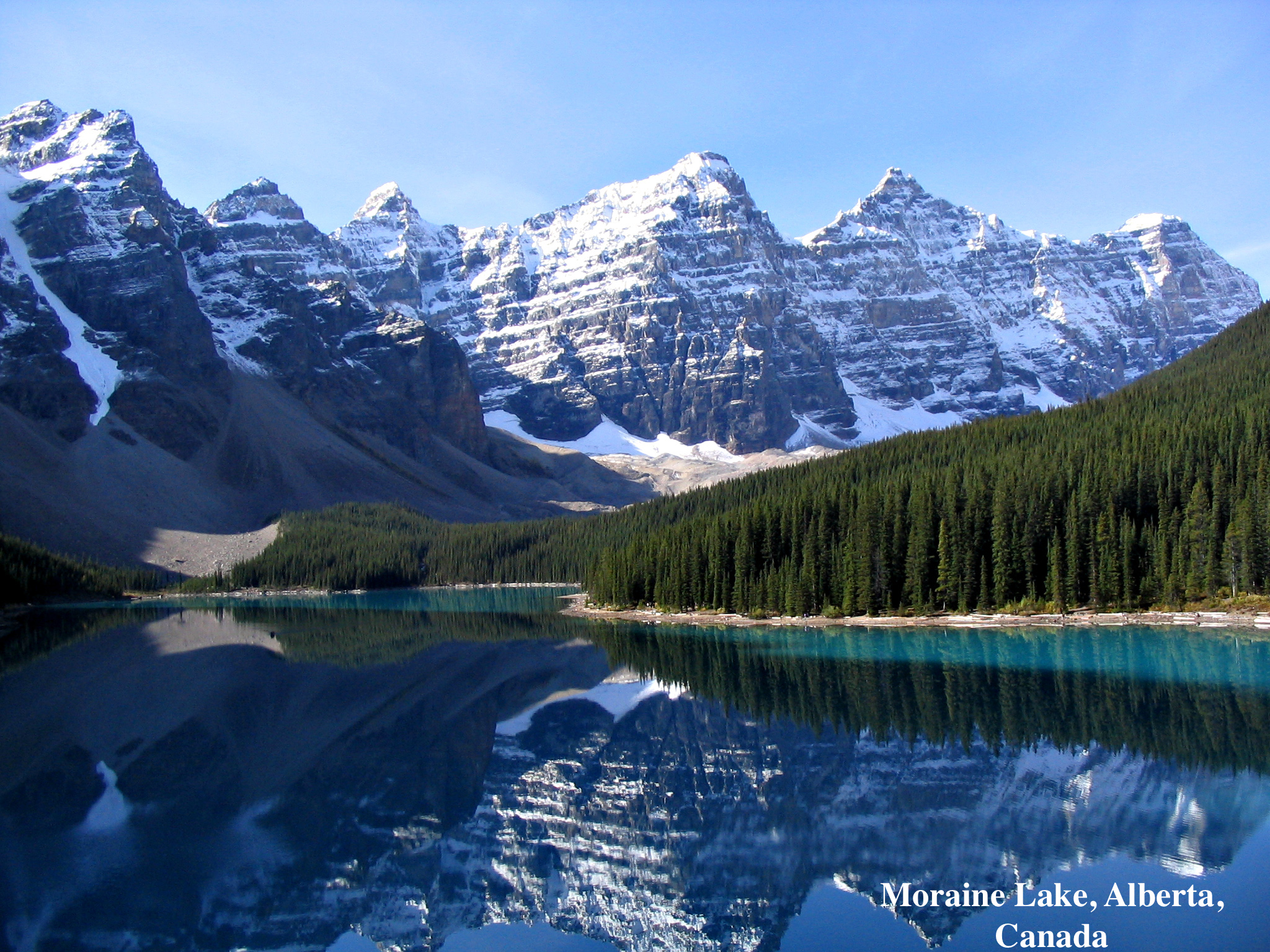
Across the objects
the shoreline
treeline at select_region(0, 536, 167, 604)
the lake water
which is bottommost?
the lake water

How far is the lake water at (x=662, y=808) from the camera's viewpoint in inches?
647

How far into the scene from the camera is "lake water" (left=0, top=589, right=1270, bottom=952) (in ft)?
53.9

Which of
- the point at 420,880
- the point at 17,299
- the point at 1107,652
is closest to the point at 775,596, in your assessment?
the point at 1107,652

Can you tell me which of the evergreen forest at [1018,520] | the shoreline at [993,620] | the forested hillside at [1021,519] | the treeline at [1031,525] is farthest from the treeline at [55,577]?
the shoreline at [993,620]

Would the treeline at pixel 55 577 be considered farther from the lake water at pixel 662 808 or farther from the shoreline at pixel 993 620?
the lake water at pixel 662 808

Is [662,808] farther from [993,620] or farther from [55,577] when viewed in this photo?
[55,577]

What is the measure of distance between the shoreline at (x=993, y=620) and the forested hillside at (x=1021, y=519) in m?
1.51

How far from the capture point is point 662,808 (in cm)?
2233

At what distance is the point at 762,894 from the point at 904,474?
194 ft

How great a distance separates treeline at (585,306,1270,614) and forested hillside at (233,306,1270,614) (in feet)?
0.39

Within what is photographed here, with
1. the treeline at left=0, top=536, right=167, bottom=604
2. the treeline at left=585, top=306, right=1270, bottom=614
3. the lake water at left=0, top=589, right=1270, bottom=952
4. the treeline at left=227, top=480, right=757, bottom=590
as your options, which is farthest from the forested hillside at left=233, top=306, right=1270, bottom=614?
the treeline at left=0, top=536, right=167, bottom=604

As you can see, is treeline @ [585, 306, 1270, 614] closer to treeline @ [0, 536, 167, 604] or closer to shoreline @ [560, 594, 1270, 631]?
shoreline @ [560, 594, 1270, 631]

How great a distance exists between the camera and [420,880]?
18.6 m

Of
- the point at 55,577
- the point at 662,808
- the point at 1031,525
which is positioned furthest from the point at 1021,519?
the point at 55,577
